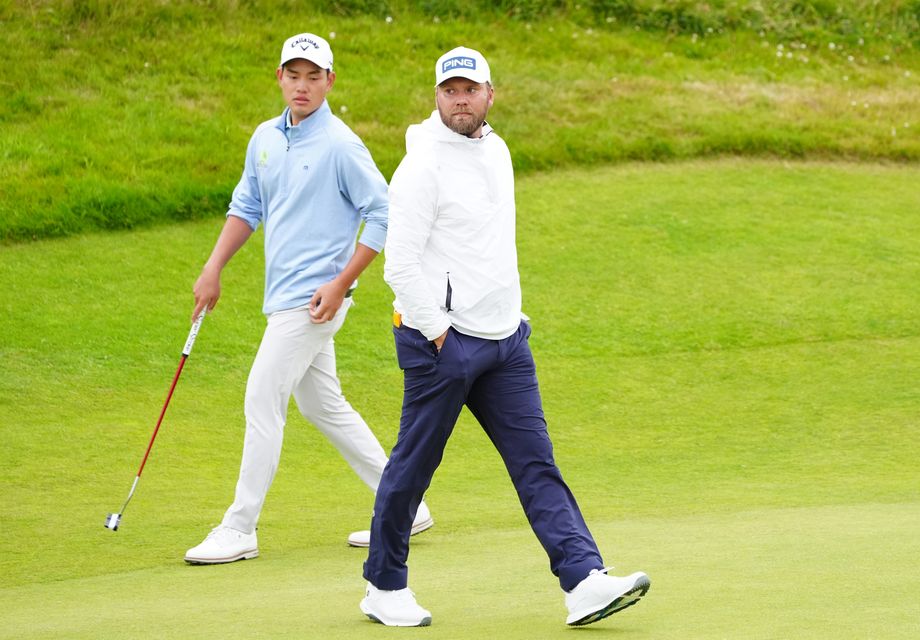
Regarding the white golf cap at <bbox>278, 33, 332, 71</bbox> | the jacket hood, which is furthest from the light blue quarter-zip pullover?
the jacket hood

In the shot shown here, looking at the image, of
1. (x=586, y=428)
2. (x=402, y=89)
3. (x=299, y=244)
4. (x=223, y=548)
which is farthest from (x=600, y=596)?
(x=402, y=89)

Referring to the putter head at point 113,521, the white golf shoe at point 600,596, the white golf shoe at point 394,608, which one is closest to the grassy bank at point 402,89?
the putter head at point 113,521

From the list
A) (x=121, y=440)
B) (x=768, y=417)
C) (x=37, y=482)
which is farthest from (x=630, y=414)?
(x=37, y=482)

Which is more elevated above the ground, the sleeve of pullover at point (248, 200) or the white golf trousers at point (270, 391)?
the sleeve of pullover at point (248, 200)

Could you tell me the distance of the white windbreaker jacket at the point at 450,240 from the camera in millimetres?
4863

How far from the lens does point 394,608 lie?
497 centimetres

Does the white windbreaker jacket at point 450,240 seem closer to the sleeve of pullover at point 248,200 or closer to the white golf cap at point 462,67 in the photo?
the white golf cap at point 462,67

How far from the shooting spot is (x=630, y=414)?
972 centimetres

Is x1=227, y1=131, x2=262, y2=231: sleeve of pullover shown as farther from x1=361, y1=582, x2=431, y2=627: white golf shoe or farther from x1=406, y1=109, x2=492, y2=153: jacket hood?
x1=361, y1=582, x2=431, y2=627: white golf shoe

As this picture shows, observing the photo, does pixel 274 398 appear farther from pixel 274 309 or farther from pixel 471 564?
pixel 471 564

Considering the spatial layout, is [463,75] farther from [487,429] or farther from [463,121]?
[487,429]

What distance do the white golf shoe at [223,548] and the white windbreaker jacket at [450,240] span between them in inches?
75.0

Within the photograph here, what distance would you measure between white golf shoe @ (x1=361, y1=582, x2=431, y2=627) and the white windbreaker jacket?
35.3 inches

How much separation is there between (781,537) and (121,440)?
4.31 metres
